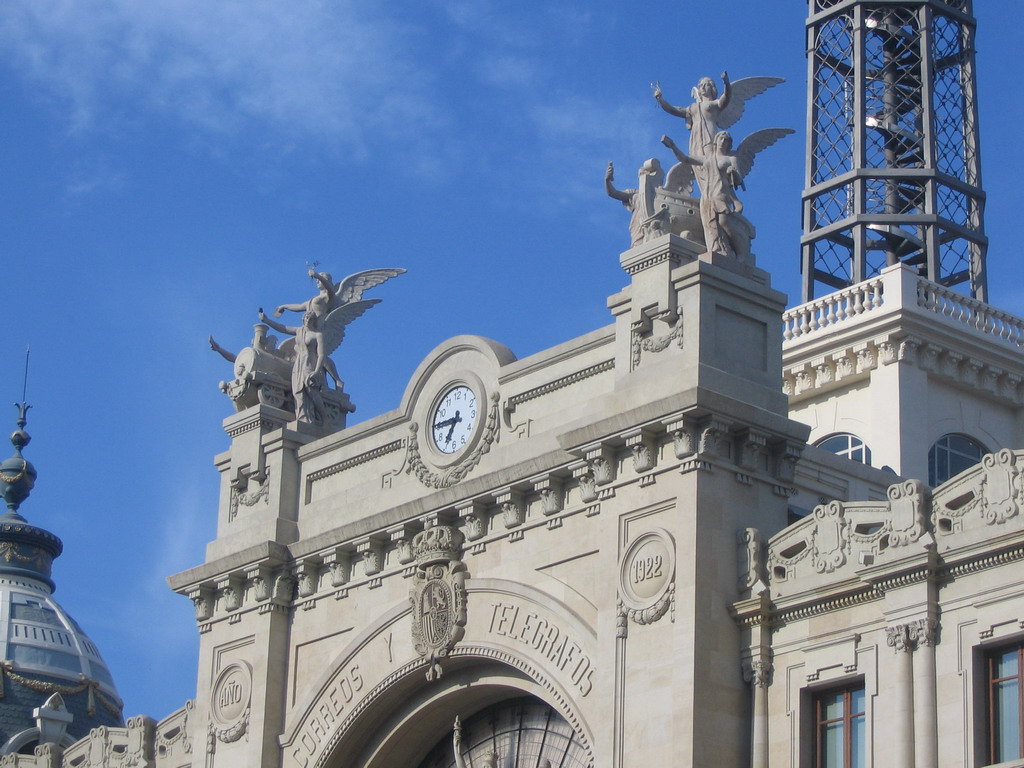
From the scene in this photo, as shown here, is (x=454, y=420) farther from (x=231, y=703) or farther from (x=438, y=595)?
(x=231, y=703)

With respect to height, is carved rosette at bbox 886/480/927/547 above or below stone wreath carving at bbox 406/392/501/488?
below

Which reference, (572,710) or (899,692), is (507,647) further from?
(899,692)

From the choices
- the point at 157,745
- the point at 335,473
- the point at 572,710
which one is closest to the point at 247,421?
the point at 335,473

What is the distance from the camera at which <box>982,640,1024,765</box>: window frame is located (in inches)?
1302

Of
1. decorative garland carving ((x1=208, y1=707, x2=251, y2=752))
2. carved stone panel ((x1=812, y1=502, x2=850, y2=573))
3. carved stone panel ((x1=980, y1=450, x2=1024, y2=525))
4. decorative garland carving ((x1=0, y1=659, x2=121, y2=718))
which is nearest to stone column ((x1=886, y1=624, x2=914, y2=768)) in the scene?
carved stone panel ((x1=812, y1=502, x2=850, y2=573))

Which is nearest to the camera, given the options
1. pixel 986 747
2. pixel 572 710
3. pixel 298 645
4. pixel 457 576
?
pixel 986 747

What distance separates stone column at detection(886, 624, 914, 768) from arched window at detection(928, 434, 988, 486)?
12.4 metres

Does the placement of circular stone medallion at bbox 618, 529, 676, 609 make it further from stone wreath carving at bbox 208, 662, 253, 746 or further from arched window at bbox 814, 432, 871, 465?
arched window at bbox 814, 432, 871, 465

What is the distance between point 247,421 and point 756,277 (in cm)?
1177

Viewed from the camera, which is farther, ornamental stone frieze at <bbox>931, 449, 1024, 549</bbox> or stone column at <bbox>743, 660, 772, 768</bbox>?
stone column at <bbox>743, 660, 772, 768</bbox>

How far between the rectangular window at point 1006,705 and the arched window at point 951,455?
1315cm

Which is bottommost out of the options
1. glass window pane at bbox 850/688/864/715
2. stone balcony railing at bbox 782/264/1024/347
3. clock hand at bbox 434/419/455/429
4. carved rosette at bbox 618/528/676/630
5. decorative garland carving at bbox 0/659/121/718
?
glass window pane at bbox 850/688/864/715

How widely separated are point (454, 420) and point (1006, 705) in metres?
12.4

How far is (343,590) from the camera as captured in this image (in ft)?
142
